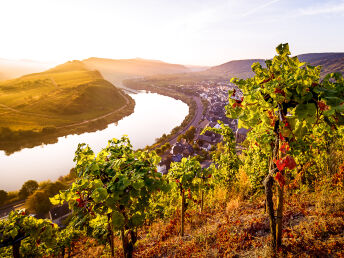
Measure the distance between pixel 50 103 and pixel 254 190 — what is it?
13761 cm

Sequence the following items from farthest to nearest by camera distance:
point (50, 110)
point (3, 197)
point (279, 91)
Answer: point (50, 110) → point (3, 197) → point (279, 91)

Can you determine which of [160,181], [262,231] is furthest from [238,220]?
[160,181]

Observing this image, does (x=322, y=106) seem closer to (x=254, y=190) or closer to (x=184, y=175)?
(x=184, y=175)

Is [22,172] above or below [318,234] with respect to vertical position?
below

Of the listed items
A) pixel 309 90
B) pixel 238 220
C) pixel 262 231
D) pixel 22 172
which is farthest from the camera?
pixel 22 172

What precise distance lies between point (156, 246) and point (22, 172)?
64.1 meters

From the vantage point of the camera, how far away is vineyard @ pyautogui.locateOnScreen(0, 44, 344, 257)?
8.39 ft

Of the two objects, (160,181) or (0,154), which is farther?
(0,154)

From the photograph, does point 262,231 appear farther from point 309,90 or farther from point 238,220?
point 309,90

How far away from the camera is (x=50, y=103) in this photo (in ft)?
373

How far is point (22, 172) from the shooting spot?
51.5 meters

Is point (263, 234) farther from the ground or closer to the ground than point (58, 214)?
farther from the ground

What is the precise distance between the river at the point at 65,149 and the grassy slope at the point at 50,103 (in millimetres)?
22049

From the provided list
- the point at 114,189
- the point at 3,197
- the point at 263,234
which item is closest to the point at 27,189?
the point at 3,197
